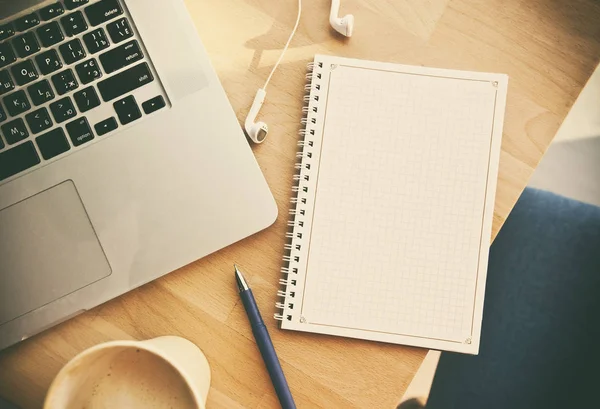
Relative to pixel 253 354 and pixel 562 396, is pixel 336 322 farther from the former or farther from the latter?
pixel 562 396

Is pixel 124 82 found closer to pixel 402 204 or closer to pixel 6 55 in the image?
pixel 6 55

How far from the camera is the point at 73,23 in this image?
530mm

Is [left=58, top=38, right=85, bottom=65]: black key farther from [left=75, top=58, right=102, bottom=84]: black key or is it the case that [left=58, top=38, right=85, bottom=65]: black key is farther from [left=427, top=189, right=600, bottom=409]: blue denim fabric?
[left=427, top=189, right=600, bottom=409]: blue denim fabric

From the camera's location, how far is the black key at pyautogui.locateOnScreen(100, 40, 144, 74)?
534 mm

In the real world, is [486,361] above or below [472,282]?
below

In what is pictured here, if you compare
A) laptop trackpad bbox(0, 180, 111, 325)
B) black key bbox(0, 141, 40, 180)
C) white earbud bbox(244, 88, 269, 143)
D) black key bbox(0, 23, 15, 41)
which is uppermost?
black key bbox(0, 23, 15, 41)

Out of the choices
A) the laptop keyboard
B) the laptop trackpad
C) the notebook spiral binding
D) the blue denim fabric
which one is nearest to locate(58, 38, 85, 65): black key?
the laptop keyboard

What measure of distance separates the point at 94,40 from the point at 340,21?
0.27m

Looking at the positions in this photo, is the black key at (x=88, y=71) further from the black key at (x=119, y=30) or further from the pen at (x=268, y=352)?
the pen at (x=268, y=352)

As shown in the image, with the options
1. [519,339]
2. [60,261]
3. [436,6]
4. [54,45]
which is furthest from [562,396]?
[54,45]

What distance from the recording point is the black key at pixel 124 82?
0.53 meters

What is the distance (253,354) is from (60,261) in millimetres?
235

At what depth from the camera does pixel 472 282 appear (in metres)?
0.58

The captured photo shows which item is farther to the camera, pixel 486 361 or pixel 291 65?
pixel 486 361
